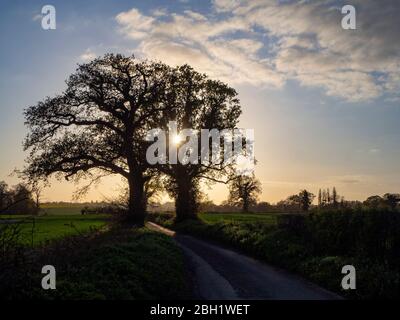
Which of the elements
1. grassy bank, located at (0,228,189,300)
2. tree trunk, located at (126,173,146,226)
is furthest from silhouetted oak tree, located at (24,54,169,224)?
grassy bank, located at (0,228,189,300)

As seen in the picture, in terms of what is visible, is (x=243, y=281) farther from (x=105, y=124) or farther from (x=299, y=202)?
(x=299, y=202)

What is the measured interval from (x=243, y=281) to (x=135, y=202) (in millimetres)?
25925

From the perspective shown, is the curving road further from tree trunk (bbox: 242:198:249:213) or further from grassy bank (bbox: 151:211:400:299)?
tree trunk (bbox: 242:198:249:213)

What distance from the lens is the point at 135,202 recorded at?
4272 centimetres

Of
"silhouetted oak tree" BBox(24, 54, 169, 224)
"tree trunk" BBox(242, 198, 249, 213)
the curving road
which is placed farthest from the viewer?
"tree trunk" BBox(242, 198, 249, 213)

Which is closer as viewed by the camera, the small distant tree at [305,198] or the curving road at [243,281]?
the curving road at [243,281]

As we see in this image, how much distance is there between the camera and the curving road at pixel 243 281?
15.5 m

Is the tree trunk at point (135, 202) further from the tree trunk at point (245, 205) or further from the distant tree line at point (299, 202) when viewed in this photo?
the tree trunk at point (245, 205)

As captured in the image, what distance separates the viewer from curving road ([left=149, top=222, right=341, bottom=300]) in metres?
15.5

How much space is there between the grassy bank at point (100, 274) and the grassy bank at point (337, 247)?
5.96 metres

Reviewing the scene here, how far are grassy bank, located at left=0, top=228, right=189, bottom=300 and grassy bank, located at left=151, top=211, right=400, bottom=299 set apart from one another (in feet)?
19.5

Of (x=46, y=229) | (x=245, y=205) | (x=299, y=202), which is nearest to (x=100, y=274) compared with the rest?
(x=46, y=229)

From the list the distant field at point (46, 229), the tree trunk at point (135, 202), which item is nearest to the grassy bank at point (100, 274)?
the distant field at point (46, 229)

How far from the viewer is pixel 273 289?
651 inches
